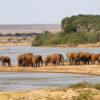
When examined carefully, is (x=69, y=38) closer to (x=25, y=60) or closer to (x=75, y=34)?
(x=75, y=34)

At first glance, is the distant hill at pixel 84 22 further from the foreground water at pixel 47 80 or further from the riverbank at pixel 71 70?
the foreground water at pixel 47 80

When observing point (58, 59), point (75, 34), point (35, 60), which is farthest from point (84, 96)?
point (75, 34)

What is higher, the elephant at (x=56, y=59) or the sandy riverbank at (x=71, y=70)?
the elephant at (x=56, y=59)

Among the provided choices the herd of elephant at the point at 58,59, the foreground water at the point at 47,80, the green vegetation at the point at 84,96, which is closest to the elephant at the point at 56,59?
the herd of elephant at the point at 58,59

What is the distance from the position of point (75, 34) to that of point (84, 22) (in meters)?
19.9

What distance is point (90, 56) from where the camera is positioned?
42.3m

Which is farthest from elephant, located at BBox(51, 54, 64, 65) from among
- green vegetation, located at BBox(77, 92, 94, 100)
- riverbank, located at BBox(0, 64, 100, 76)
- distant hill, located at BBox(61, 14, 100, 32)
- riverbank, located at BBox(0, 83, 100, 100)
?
distant hill, located at BBox(61, 14, 100, 32)

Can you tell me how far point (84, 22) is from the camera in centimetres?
15925

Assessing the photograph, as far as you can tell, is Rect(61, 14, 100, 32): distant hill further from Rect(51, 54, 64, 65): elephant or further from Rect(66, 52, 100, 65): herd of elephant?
Rect(51, 54, 64, 65): elephant

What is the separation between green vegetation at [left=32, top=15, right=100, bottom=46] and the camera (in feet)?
441

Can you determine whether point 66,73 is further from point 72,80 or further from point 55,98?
point 55,98

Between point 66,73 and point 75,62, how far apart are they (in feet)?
26.0

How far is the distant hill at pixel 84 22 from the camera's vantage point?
156400 mm

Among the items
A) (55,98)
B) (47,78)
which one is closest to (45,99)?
(55,98)
